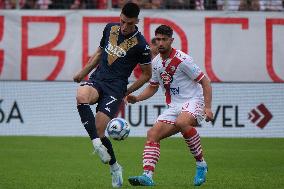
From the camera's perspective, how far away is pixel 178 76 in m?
10.9

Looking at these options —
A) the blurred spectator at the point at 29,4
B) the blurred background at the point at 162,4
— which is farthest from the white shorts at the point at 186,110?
the blurred spectator at the point at 29,4

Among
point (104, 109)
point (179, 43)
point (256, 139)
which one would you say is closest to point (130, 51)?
point (104, 109)

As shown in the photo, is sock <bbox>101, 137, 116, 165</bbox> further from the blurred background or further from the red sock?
the blurred background

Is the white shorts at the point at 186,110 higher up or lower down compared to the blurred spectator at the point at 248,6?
lower down

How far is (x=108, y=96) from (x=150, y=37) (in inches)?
466

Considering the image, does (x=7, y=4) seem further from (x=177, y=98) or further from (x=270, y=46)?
(x=177, y=98)

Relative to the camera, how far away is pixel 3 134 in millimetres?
19984

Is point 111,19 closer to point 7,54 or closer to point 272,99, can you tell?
point 7,54

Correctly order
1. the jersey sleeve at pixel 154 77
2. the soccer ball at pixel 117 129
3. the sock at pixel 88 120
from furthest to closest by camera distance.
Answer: the jersey sleeve at pixel 154 77 → the soccer ball at pixel 117 129 → the sock at pixel 88 120

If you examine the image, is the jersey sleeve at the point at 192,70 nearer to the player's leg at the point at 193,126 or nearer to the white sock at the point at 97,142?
the player's leg at the point at 193,126

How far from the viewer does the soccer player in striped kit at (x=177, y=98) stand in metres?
10.6

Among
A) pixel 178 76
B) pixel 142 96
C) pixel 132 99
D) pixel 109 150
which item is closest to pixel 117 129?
pixel 109 150

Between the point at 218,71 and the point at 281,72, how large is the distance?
65.1 inches

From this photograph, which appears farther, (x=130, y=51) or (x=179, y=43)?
(x=179, y=43)
